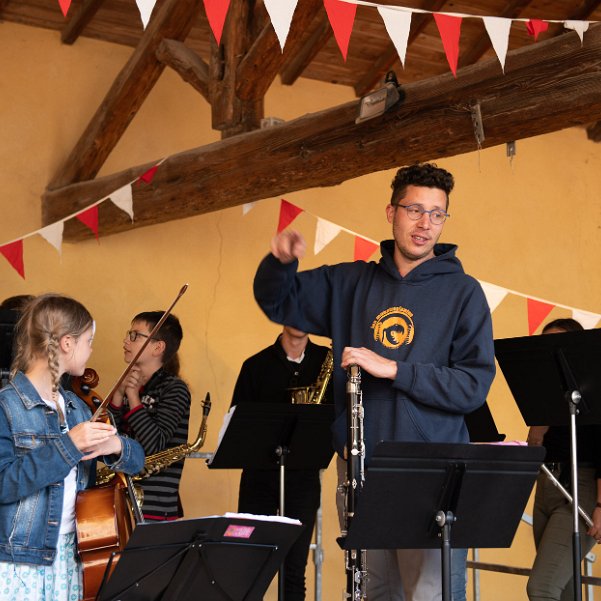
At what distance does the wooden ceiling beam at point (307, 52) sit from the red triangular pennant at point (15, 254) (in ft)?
6.77

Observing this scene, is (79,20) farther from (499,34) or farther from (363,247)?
(499,34)

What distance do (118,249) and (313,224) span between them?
1.38 meters

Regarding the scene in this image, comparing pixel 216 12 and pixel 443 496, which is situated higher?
pixel 216 12

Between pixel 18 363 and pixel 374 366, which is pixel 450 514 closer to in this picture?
pixel 374 366

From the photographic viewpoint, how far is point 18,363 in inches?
110

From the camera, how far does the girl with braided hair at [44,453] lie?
2623 millimetres

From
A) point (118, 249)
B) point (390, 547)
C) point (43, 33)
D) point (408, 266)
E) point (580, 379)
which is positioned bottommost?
point (390, 547)

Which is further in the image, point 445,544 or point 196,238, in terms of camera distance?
point 196,238

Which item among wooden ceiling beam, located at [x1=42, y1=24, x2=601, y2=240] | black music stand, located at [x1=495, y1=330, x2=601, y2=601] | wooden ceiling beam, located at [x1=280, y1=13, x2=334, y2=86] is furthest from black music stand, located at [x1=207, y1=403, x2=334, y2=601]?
wooden ceiling beam, located at [x1=280, y1=13, x2=334, y2=86]

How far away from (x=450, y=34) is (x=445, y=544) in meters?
2.05

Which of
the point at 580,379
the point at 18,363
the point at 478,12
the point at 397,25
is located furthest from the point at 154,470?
the point at 478,12

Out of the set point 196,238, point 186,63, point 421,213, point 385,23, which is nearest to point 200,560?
point 421,213

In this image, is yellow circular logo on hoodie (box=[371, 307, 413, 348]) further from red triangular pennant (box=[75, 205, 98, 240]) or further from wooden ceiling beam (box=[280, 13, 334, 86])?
wooden ceiling beam (box=[280, 13, 334, 86])

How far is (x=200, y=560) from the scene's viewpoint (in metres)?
2.69
